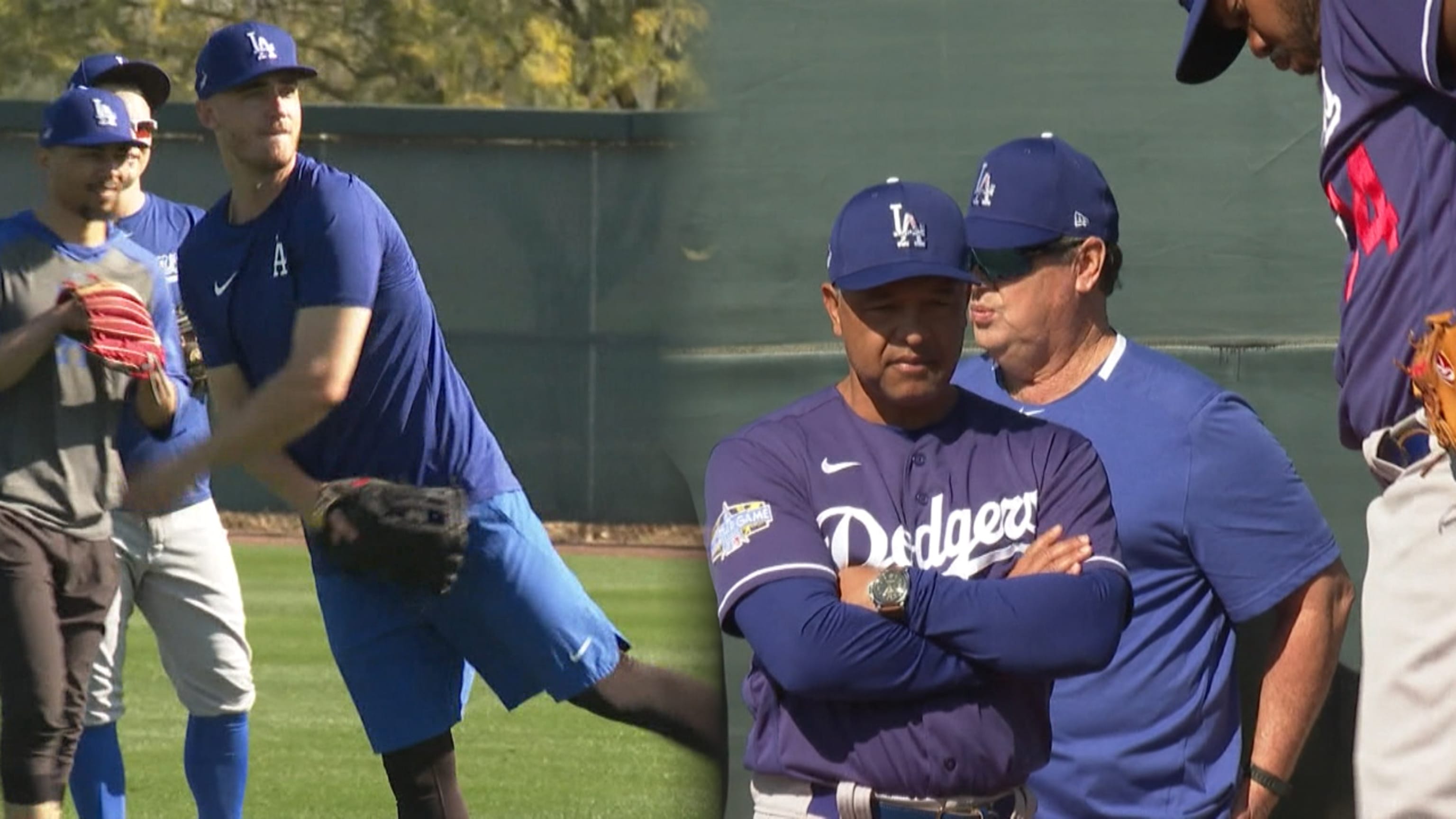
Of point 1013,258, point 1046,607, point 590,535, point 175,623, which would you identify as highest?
point 1013,258

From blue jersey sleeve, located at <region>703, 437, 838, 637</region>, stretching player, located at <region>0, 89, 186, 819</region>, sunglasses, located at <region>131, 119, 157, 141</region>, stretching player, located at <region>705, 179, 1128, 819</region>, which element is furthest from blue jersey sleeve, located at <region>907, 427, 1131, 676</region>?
sunglasses, located at <region>131, 119, 157, 141</region>

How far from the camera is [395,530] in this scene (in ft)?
12.6

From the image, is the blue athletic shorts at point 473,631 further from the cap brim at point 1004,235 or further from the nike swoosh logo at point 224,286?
the cap brim at point 1004,235

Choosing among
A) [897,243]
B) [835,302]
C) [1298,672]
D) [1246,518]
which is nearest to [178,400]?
[835,302]

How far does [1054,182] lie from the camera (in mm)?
3320

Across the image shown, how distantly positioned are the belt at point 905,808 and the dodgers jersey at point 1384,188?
65cm

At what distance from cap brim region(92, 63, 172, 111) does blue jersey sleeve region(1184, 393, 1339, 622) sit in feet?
6.44

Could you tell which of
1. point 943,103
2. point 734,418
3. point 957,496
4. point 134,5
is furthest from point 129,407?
point 957,496

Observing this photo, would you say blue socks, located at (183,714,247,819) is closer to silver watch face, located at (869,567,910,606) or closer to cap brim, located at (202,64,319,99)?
cap brim, located at (202,64,319,99)

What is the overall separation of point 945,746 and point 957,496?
0.31 m

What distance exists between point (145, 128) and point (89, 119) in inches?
4.0

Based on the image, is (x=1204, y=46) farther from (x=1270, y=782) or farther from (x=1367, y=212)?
(x=1270, y=782)

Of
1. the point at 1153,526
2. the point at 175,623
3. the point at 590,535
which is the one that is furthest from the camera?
the point at 175,623

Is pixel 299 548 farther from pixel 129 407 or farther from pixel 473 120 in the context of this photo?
pixel 473 120
